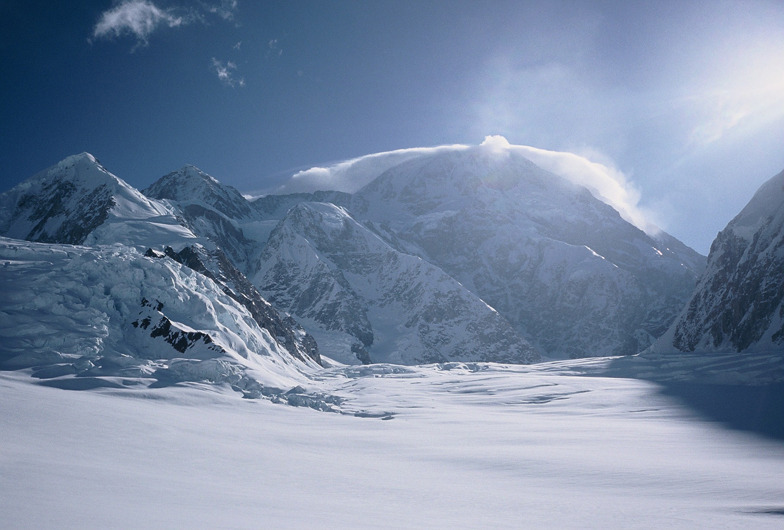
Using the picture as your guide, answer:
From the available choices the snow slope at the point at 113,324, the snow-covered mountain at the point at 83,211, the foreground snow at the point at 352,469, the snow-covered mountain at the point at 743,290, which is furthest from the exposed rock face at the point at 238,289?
the snow-covered mountain at the point at 743,290

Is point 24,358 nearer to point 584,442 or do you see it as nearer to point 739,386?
point 584,442

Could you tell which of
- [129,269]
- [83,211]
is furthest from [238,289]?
[129,269]

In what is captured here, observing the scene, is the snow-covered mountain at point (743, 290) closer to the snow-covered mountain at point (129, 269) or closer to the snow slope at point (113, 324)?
the snow slope at point (113, 324)

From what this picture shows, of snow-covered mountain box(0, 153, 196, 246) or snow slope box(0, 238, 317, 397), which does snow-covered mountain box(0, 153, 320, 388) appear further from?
snow-covered mountain box(0, 153, 196, 246)

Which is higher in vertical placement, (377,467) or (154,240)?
(154,240)

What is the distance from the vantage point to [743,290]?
282 ft

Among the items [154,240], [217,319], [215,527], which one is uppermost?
[154,240]

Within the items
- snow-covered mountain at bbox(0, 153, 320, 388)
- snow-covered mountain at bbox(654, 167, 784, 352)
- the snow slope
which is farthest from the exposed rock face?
snow-covered mountain at bbox(654, 167, 784, 352)

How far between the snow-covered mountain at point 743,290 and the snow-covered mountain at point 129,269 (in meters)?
73.5

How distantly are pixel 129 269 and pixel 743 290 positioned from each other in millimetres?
92402

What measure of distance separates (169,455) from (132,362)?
28.8 m

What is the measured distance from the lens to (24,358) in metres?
39.1

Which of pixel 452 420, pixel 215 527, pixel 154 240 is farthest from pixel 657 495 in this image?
pixel 154 240

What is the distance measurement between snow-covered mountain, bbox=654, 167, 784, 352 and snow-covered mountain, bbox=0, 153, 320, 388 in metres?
73.5
